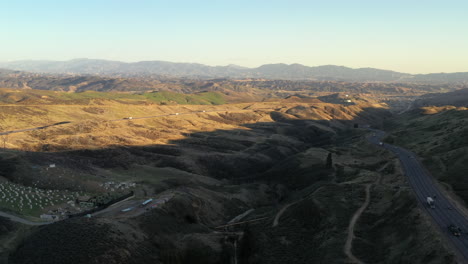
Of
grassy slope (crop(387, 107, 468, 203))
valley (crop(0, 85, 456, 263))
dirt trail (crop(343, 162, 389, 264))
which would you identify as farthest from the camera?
grassy slope (crop(387, 107, 468, 203))

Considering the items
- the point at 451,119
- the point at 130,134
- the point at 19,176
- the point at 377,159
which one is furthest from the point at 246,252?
the point at 451,119

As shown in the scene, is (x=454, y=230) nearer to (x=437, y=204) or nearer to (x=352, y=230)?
(x=437, y=204)

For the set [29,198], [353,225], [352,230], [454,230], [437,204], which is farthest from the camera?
[29,198]

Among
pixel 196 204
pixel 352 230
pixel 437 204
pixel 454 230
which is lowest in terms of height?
pixel 196 204

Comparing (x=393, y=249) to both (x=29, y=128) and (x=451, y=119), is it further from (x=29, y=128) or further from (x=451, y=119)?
(x=29, y=128)

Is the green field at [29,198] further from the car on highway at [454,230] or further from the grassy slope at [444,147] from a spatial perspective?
the grassy slope at [444,147]

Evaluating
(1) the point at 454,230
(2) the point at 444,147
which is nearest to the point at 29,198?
(1) the point at 454,230

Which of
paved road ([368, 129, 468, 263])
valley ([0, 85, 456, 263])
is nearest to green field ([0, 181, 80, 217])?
valley ([0, 85, 456, 263])

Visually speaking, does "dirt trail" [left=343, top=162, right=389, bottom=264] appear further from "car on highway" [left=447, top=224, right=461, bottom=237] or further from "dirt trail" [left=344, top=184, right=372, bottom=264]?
"car on highway" [left=447, top=224, right=461, bottom=237]

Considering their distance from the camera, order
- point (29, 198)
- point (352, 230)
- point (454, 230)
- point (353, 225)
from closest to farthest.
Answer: point (454, 230)
point (352, 230)
point (353, 225)
point (29, 198)
